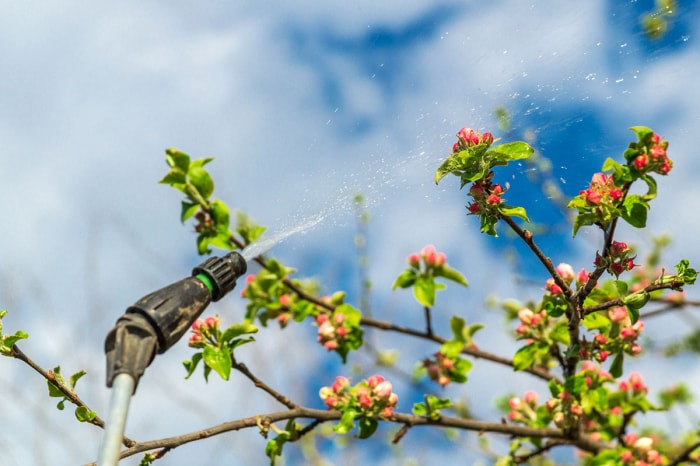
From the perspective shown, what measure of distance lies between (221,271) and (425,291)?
1.32m

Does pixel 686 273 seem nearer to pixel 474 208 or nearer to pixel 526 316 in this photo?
pixel 474 208

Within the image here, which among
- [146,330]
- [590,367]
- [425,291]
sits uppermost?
[425,291]

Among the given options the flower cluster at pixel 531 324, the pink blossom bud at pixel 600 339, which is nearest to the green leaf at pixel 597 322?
the pink blossom bud at pixel 600 339

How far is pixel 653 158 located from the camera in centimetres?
143

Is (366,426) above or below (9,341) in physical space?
above

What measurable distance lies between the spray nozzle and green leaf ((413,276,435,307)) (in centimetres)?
131

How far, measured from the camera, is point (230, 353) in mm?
2098

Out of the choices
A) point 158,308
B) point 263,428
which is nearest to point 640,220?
point 158,308

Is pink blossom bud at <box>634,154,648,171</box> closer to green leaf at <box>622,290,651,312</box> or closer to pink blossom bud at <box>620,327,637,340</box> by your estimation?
green leaf at <box>622,290,651,312</box>

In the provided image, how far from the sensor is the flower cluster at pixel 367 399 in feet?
7.32

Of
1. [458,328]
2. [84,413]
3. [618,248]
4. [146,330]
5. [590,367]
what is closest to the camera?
[146,330]

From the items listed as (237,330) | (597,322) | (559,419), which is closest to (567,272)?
(597,322)

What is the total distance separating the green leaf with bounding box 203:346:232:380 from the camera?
2018 mm

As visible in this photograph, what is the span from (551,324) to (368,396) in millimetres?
779
